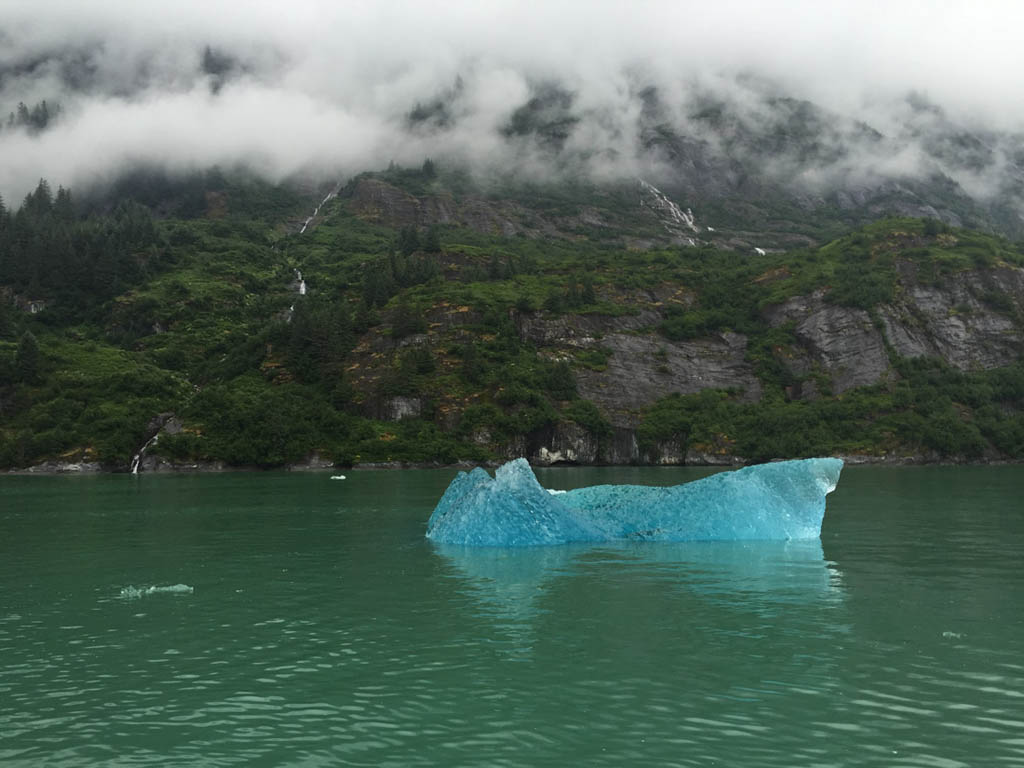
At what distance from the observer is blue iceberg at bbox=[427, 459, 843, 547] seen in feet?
141

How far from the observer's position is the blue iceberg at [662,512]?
4288 centimetres

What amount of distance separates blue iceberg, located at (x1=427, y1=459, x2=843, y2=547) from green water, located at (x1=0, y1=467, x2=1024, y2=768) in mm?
2096

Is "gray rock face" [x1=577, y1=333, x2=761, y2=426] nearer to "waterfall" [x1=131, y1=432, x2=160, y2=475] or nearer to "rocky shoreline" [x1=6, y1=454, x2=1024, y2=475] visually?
"rocky shoreline" [x1=6, y1=454, x2=1024, y2=475]

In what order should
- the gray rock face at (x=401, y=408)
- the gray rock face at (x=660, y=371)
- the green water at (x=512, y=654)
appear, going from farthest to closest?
the gray rock face at (x=660, y=371)
the gray rock face at (x=401, y=408)
the green water at (x=512, y=654)

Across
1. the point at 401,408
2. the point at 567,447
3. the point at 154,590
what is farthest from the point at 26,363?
the point at 154,590

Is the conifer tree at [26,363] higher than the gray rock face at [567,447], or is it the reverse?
the conifer tree at [26,363]

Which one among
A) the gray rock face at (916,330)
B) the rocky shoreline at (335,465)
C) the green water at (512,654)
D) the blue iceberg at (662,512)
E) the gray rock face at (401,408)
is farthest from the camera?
the gray rock face at (916,330)

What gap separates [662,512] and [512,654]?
82.9 feet

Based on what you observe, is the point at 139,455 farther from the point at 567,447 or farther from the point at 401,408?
the point at 567,447

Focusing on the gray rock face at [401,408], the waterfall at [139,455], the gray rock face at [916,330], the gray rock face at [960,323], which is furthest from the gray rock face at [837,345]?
the waterfall at [139,455]

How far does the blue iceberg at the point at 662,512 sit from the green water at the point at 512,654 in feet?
6.88

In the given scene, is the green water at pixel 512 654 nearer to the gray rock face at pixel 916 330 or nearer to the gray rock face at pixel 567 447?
the gray rock face at pixel 567 447

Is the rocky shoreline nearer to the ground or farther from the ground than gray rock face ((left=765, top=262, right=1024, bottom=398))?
nearer to the ground

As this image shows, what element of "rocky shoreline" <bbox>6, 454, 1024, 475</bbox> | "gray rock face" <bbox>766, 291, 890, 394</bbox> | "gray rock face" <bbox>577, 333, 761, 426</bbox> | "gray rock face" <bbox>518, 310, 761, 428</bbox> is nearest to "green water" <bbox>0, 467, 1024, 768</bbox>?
"rocky shoreline" <bbox>6, 454, 1024, 475</bbox>
